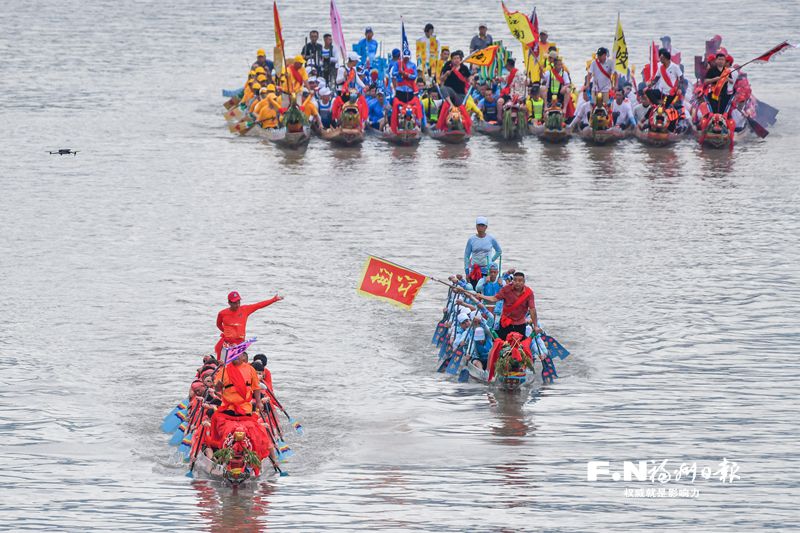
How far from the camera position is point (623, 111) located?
54.3 meters

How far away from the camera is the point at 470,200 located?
153ft

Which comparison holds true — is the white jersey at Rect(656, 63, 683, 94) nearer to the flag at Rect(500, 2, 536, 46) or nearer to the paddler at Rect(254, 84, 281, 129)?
the flag at Rect(500, 2, 536, 46)

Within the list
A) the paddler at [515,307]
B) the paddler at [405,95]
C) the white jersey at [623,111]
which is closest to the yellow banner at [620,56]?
the white jersey at [623,111]

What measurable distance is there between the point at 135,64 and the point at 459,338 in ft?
151

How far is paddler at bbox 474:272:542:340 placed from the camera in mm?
30891

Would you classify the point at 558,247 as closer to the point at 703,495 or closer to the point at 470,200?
the point at 470,200

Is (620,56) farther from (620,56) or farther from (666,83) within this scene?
(666,83)

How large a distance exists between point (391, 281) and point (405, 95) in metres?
22.8

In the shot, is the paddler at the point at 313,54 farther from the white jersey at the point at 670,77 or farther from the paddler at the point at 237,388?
the paddler at the point at 237,388

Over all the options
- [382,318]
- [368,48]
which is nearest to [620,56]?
[368,48]

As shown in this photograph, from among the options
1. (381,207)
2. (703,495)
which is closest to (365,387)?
(703,495)

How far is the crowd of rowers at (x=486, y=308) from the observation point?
1219 inches

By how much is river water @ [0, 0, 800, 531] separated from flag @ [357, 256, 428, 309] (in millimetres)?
1864

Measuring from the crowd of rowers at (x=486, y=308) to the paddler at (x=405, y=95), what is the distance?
63.8 ft
